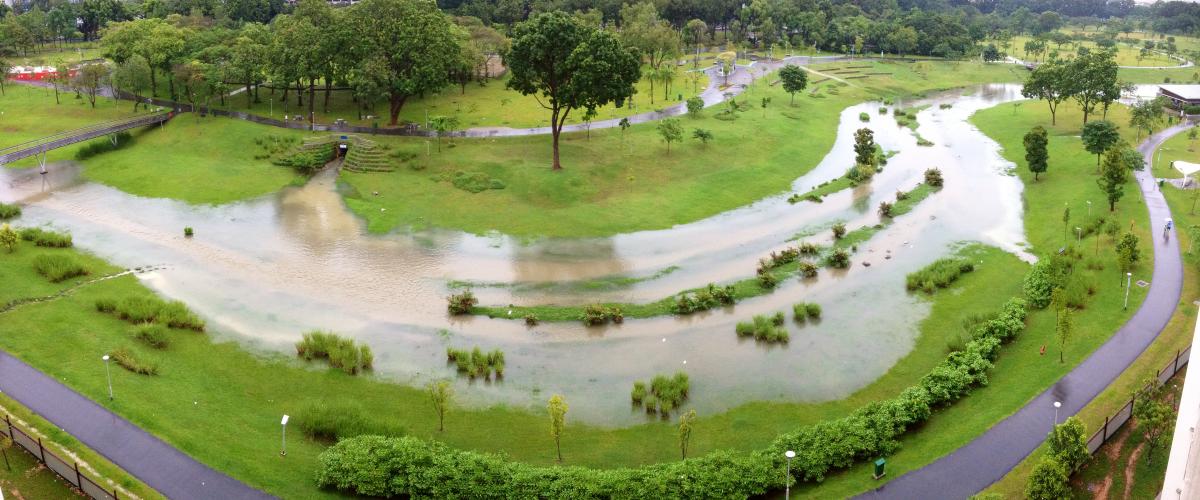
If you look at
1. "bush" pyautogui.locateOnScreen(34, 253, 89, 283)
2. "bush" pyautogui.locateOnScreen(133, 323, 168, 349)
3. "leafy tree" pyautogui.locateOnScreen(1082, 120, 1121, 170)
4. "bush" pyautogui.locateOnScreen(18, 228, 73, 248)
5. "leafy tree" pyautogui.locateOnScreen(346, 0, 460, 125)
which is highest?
"leafy tree" pyautogui.locateOnScreen(346, 0, 460, 125)

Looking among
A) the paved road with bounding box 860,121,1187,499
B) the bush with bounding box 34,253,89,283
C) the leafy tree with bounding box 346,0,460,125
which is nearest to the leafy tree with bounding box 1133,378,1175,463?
the paved road with bounding box 860,121,1187,499

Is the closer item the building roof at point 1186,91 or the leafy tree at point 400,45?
the leafy tree at point 400,45

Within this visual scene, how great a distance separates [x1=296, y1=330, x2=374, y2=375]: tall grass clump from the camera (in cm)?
3869

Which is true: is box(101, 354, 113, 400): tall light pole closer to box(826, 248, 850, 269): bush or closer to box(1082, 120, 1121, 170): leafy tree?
box(826, 248, 850, 269): bush

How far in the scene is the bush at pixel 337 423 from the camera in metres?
32.8

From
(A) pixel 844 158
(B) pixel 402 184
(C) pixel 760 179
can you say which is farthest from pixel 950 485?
(A) pixel 844 158

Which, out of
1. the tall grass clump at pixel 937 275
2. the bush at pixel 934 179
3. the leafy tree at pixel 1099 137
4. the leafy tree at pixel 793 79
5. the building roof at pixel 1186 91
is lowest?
the tall grass clump at pixel 937 275

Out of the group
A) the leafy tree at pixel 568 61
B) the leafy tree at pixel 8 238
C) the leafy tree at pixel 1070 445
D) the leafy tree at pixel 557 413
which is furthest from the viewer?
the leafy tree at pixel 568 61

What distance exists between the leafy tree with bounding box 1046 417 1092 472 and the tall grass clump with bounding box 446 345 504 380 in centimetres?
2263

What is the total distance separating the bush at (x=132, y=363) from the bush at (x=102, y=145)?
40685 millimetres

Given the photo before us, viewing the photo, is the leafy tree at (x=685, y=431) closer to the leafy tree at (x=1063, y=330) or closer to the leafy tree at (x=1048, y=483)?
the leafy tree at (x=1048, y=483)

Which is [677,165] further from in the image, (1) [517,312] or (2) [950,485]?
(2) [950,485]

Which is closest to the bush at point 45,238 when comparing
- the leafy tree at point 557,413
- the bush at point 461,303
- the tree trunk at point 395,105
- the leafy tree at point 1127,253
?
the bush at point 461,303

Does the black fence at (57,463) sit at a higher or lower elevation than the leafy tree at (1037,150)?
lower
